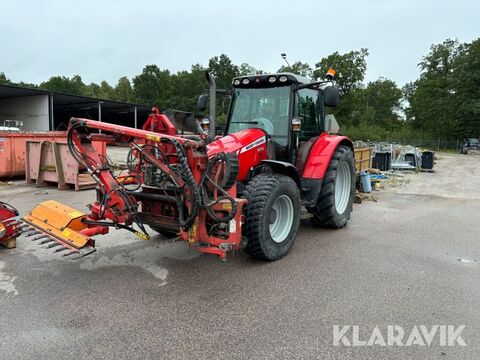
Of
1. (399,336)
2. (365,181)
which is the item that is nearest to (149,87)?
(365,181)

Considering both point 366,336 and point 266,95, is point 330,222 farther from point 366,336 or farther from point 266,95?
point 366,336

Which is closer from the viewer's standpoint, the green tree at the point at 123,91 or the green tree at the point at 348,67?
the green tree at the point at 348,67

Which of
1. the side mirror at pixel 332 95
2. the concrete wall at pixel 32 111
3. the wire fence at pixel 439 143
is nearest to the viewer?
the side mirror at pixel 332 95

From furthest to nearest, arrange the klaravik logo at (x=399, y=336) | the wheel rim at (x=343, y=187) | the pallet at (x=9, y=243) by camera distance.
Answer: the wheel rim at (x=343, y=187)
the pallet at (x=9, y=243)
the klaravik logo at (x=399, y=336)

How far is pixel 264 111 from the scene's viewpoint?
18.6 feet

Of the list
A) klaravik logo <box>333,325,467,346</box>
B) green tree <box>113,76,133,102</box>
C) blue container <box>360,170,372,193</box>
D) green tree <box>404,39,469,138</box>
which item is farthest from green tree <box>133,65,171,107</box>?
klaravik logo <box>333,325,467,346</box>

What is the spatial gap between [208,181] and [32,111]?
24806mm

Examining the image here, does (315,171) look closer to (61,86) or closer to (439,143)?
(439,143)

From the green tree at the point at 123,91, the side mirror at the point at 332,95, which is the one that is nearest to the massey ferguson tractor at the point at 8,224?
the side mirror at the point at 332,95

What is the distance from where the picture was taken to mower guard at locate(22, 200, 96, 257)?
3.86 metres

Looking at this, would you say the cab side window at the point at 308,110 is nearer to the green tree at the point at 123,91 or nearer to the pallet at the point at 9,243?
the pallet at the point at 9,243

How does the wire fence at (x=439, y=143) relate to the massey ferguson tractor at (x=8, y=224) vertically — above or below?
above

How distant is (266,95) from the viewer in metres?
5.69

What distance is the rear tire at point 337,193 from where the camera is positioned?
5922mm
